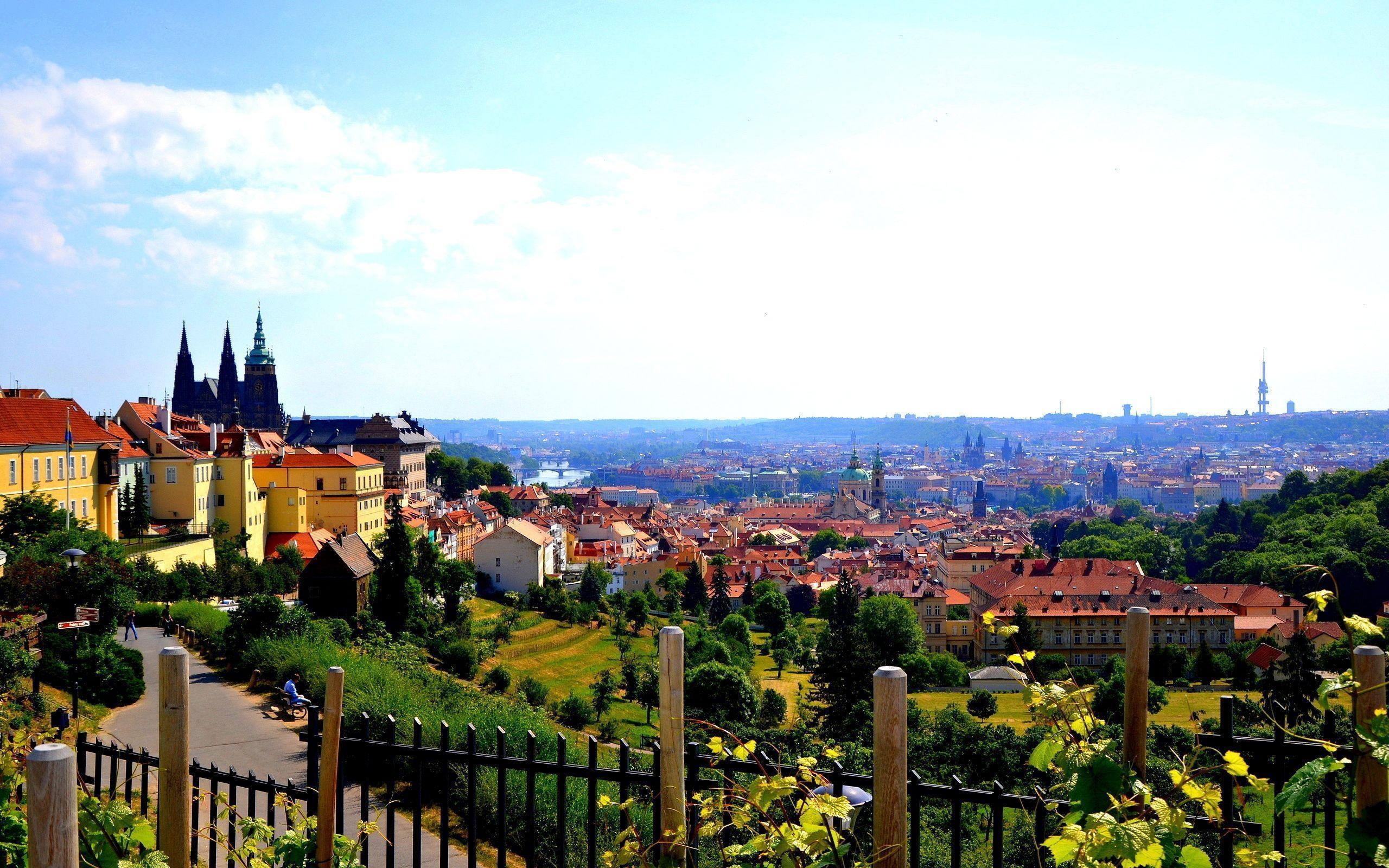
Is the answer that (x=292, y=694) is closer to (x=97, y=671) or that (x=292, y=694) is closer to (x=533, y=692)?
(x=97, y=671)

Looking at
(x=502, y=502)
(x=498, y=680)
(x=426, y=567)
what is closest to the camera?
(x=498, y=680)

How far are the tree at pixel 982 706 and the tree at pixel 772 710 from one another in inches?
241

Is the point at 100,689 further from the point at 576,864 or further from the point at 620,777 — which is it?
the point at 620,777

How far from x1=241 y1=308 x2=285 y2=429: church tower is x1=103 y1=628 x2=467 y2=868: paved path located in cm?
6206

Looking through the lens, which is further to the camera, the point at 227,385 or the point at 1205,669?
the point at 227,385

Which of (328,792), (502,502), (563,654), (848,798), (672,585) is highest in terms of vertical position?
(848,798)

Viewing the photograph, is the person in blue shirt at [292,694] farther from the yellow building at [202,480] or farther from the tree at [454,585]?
the yellow building at [202,480]

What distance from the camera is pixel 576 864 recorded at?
6605 mm

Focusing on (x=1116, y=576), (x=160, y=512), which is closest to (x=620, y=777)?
(x=160, y=512)

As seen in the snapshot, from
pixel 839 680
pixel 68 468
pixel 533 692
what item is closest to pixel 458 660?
pixel 533 692

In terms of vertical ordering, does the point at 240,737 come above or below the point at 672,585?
above

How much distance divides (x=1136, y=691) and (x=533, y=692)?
20423mm

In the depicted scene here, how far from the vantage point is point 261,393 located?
70.8 m

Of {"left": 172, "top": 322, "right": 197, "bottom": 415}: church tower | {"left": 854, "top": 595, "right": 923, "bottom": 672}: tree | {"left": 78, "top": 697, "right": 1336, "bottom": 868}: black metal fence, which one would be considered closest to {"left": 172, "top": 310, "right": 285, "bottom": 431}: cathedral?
{"left": 172, "top": 322, "right": 197, "bottom": 415}: church tower
